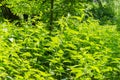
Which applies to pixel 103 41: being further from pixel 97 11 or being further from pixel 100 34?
pixel 97 11

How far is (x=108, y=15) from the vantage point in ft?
61.0

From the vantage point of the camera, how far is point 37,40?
5.06 metres

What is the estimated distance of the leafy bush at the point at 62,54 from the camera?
427cm

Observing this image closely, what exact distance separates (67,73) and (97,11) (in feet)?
44.3

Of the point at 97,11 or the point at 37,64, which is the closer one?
the point at 37,64

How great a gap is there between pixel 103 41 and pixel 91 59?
876mm

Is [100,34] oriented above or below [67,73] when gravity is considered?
above

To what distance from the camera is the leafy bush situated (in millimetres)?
4273

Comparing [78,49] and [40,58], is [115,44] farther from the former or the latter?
Answer: [40,58]

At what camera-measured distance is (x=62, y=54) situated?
185 inches

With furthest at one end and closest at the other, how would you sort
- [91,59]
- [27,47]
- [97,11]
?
[97,11], [27,47], [91,59]

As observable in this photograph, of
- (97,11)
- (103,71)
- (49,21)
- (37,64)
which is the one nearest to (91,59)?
(103,71)

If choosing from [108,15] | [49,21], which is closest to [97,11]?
[108,15]

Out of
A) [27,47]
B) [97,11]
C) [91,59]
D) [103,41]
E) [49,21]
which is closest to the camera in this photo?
[91,59]
